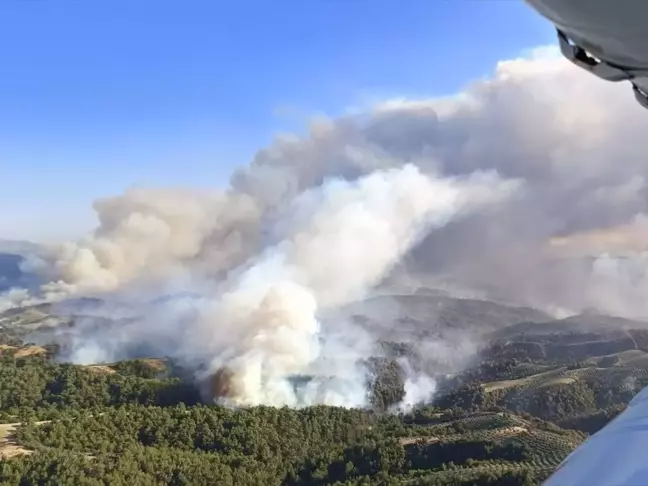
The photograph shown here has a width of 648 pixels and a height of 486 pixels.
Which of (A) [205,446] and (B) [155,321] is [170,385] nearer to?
(A) [205,446]

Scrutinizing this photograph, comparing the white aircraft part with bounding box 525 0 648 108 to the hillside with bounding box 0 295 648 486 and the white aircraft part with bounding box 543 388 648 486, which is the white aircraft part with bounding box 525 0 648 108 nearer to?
the white aircraft part with bounding box 543 388 648 486

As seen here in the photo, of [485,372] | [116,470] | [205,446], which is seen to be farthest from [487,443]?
[485,372]

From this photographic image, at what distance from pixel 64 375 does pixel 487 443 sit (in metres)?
54.0

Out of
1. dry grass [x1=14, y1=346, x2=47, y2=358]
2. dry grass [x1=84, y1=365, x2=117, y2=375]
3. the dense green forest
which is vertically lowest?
the dense green forest

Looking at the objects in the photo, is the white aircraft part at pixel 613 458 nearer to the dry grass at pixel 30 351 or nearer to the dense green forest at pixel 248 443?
the dense green forest at pixel 248 443

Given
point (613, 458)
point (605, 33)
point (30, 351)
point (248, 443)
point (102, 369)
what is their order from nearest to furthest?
point (605, 33)
point (613, 458)
point (248, 443)
point (102, 369)
point (30, 351)

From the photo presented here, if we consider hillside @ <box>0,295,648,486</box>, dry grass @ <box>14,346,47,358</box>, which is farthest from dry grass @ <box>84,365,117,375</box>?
dry grass @ <box>14,346,47,358</box>

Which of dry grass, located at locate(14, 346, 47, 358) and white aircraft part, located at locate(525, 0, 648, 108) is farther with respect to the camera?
dry grass, located at locate(14, 346, 47, 358)

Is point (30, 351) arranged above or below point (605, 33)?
above

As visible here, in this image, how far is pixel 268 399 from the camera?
265ft

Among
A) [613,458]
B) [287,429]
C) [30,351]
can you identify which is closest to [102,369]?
[30,351]

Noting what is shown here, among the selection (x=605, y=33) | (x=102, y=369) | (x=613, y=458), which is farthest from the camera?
(x=102, y=369)

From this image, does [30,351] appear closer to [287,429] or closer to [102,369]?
[102,369]

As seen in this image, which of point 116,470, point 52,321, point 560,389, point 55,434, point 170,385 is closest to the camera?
point 116,470
